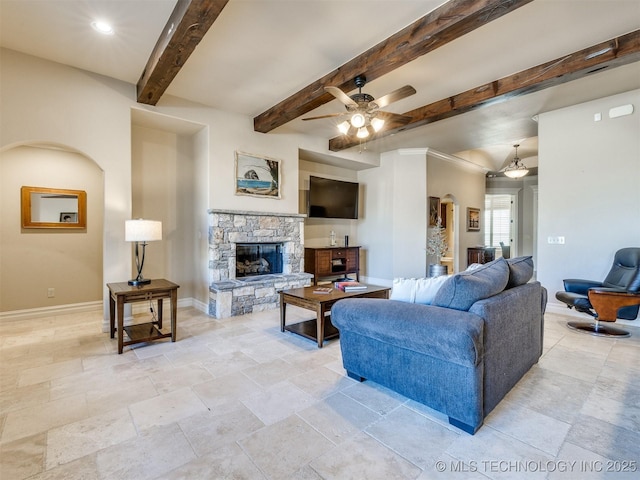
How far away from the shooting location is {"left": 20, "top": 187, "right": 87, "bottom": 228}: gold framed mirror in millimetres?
4168

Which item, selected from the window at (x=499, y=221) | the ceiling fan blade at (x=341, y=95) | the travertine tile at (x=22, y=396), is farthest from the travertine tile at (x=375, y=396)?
the window at (x=499, y=221)

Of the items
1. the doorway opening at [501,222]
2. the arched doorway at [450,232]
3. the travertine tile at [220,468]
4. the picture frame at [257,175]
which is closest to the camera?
the travertine tile at [220,468]

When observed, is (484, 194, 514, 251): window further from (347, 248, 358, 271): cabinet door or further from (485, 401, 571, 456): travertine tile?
(485, 401, 571, 456): travertine tile

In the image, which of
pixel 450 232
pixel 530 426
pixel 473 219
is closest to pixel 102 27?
pixel 530 426

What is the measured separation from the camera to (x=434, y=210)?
714 centimetres

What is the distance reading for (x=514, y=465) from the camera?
1562 millimetres

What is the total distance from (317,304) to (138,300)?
1.85 meters

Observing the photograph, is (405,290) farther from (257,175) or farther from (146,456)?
(257,175)

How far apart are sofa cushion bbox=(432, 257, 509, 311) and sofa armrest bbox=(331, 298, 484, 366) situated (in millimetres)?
75

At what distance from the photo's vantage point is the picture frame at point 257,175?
482cm

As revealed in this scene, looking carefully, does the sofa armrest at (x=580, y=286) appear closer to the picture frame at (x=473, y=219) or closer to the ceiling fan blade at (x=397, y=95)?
the ceiling fan blade at (x=397, y=95)

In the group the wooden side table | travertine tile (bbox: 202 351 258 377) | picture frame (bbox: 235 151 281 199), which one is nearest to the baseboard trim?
the wooden side table

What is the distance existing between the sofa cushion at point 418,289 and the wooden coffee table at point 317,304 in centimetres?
104

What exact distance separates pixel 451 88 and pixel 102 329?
17.3 ft
